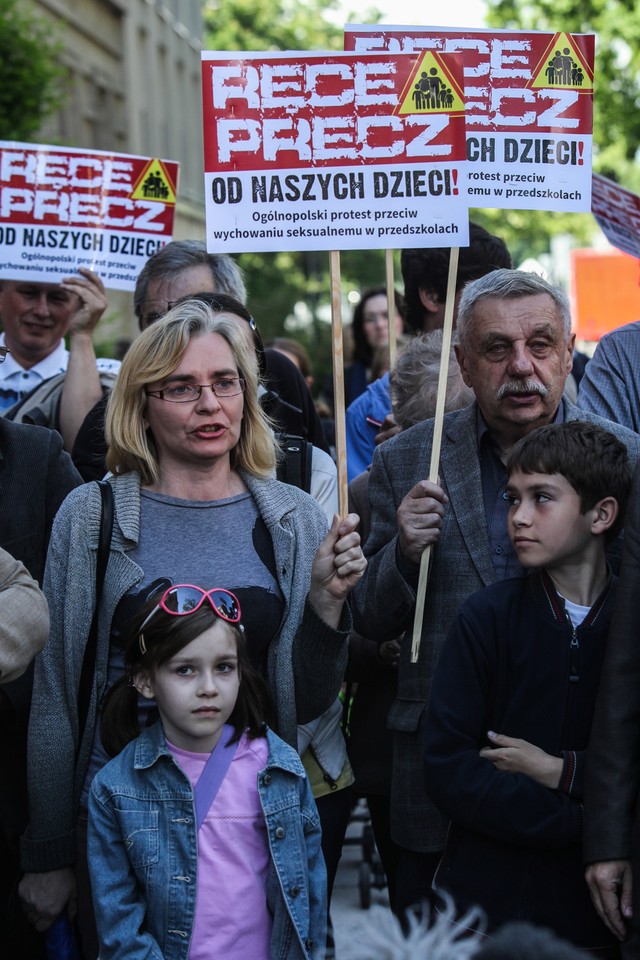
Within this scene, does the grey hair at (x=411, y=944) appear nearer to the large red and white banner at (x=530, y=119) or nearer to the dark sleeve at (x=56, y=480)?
the dark sleeve at (x=56, y=480)

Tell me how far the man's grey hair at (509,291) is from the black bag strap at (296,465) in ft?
2.21

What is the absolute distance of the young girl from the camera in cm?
329

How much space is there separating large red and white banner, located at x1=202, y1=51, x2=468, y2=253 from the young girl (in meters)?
1.29

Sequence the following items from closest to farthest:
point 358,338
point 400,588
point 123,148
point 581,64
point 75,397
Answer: point 400,588 < point 581,64 < point 75,397 < point 358,338 < point 123,148

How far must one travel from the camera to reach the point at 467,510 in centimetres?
391

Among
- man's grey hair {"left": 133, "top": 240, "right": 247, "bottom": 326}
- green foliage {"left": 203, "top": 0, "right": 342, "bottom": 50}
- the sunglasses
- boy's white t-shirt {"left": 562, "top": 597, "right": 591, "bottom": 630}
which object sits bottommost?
boy's white t-shirt {"left": 562, "top": 597, "right": 591, "bottom": 630}

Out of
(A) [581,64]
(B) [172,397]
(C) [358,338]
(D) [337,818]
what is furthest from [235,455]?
(C) [358,338]

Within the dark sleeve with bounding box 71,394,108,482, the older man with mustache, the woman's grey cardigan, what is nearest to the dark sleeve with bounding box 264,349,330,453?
the dark sleeve with bounding box 71,394,108,482

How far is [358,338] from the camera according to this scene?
9062 mm

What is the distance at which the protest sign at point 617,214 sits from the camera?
5.68m

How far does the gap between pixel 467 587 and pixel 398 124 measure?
1.41 m

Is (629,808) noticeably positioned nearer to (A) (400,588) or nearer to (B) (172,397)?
(A) (400,588)

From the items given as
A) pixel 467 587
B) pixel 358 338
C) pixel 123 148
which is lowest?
pixel 467 587

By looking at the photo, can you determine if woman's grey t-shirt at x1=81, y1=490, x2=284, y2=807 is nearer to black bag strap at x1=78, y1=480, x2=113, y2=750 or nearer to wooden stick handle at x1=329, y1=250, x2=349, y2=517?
black bag strap at x1=78, y1=480, x2=113, y2=750
